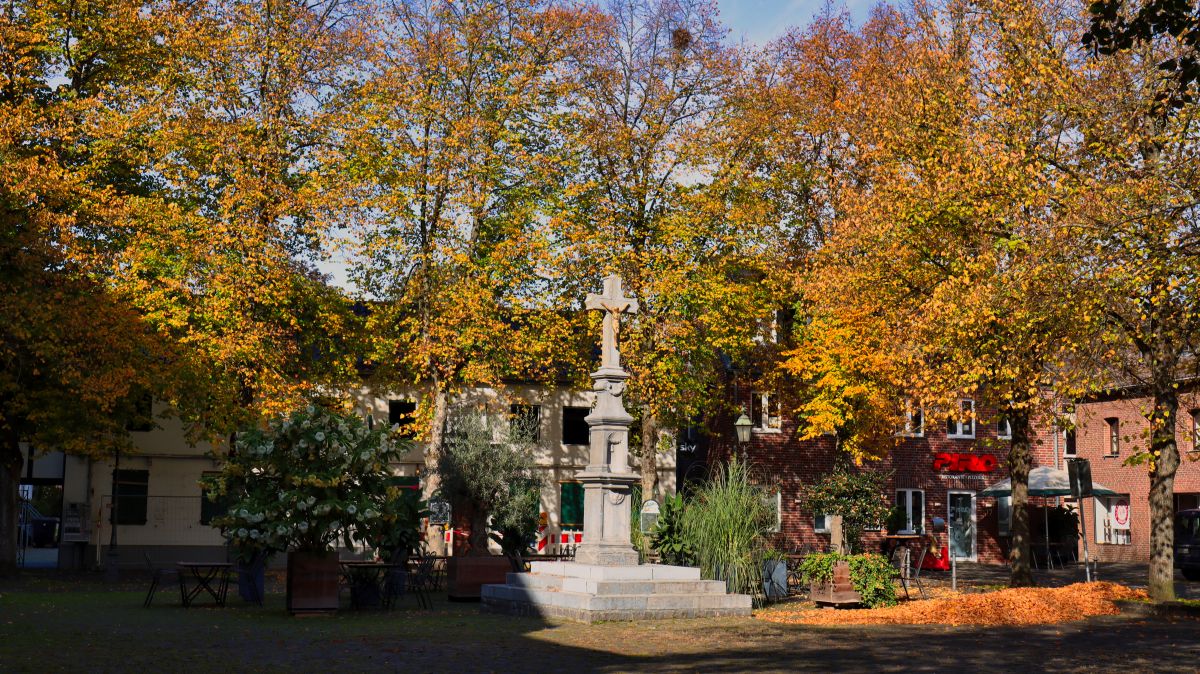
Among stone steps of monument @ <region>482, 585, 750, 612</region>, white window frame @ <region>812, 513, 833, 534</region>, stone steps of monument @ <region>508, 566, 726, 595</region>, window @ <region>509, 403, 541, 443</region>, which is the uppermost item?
window @ <region>509, 403, 541, 443</region>

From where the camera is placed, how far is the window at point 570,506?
135 feet

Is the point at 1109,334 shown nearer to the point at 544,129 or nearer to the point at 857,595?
the point at 857,595

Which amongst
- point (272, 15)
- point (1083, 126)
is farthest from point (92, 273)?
point (1083, 126)

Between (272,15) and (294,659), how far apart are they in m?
24.6

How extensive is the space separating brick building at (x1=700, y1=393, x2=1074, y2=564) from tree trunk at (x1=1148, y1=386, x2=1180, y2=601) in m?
19.1

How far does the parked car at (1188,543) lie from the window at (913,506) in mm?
11210

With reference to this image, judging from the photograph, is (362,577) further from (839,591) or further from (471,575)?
(839,591)

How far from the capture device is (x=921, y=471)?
44.5 m

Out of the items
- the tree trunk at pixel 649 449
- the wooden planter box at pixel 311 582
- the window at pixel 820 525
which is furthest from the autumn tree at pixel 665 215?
the wooden planter box at pixel 311 582

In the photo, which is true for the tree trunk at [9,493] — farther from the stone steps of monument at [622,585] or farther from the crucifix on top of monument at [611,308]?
the crucifix on top of monument at [611,308]

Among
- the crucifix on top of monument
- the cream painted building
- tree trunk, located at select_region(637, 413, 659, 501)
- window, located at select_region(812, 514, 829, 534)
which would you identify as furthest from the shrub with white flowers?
window, located at select_region(812, 514, 829, 534)

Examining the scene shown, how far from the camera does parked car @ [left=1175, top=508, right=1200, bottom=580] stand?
3281cm

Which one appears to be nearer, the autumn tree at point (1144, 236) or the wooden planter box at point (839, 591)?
the autumn tree at point (1144, 236)

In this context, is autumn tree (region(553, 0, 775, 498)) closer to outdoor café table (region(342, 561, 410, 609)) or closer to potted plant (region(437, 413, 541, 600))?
potted plant (region(437, 413, 541, 600))
